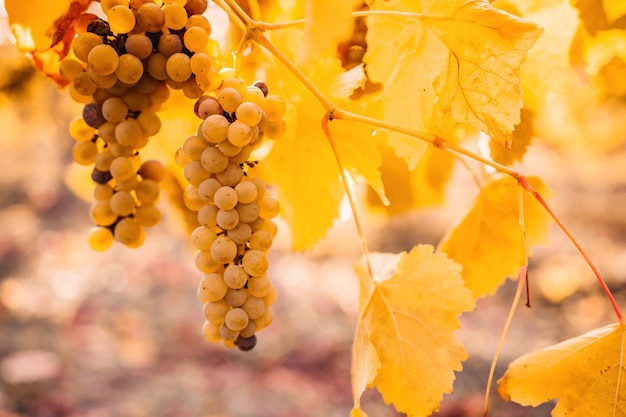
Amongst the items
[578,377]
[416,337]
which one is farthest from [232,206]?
[578,377]

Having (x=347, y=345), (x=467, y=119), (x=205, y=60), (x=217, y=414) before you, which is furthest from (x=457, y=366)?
(x=347, y=345)

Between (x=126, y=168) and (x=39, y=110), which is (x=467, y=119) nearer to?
(x=126, y=168)

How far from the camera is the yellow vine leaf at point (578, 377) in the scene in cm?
50

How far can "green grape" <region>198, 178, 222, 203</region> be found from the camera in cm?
46

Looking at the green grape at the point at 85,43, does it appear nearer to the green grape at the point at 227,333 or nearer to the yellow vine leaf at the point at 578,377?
the green grape at the point at 227,333

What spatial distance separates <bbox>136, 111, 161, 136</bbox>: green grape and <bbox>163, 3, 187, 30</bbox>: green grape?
4.0 inches

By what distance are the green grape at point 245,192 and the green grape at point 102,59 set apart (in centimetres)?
14

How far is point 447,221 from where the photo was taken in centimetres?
584

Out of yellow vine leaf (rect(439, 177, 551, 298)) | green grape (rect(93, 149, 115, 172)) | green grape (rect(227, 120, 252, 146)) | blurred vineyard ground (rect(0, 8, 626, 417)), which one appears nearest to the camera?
green grape (rect(227, 120, 252, 146))

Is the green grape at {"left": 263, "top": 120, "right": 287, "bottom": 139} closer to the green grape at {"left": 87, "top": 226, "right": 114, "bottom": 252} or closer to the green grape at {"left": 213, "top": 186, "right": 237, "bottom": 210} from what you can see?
the green grape at {"left": 213, "top": 186, "right": 237, "bottom": 210}

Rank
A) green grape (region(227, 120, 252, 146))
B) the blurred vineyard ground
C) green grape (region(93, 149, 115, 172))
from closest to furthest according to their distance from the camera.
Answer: green grape (region(227, 120, 252, 146)) < green grape (region(93, 149, 115, 172)) < the blurred vineyard ground

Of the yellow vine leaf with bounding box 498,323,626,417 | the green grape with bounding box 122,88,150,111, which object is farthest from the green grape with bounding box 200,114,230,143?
the yellow vine leaf with bounding box 498,323,626,417

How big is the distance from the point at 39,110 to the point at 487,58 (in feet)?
6.39

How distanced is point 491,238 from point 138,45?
498 millimetres
